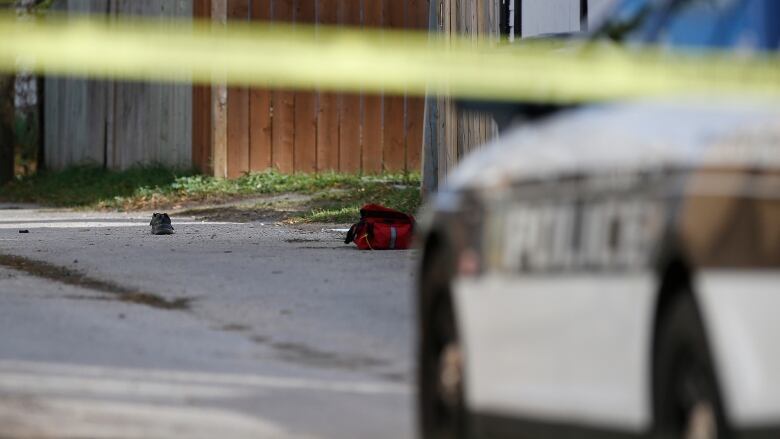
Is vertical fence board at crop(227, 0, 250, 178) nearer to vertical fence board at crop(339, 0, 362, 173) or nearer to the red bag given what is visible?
vertical fence board at crop(339, 0, 362, 173)

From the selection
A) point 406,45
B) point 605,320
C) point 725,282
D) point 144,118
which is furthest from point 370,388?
point 144,118

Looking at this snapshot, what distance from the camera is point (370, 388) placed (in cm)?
745

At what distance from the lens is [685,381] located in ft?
14.3

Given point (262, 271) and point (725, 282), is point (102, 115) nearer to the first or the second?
point (262, 271)

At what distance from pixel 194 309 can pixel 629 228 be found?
6.18m

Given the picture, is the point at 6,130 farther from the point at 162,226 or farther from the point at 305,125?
the point at 162,226

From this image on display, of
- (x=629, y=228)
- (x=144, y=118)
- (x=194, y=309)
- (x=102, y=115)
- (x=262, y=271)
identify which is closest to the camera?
(x=629, y=228)

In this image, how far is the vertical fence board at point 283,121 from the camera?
23797mm

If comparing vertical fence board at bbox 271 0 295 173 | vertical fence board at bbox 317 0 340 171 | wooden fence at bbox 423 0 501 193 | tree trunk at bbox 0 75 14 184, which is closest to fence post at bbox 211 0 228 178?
vertical fence board at bbox 271 0 295 173

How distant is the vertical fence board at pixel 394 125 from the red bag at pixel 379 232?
381 inches

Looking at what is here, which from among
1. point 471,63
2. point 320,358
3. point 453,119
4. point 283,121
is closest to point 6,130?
point 283,121

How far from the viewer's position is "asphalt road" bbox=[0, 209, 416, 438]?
22.1ft

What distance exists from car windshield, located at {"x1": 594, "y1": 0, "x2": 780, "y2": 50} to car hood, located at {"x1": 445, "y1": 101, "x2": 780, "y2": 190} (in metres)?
0.24

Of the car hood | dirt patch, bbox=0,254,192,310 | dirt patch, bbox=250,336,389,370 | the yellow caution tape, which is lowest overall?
dirt patch, bbox=250,336,389,370
